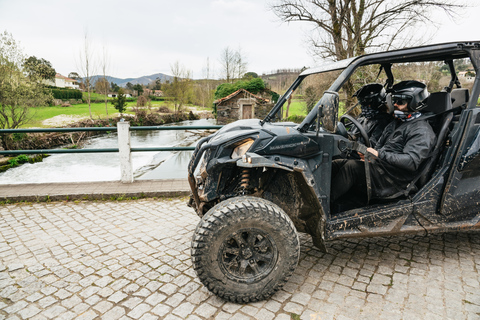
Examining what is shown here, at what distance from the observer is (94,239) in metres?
3.96

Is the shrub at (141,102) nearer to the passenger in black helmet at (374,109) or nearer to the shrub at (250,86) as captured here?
the shrub at (250,86)

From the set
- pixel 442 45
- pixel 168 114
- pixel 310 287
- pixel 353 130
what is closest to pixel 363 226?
pixel 310 287

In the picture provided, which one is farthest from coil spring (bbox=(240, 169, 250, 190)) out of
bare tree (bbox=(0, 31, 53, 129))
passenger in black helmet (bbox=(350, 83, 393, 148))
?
bare tree (bbox=(0, 31, 53, 129))

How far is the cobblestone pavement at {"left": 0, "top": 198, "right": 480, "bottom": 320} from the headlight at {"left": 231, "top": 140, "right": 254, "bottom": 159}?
1.29 metres

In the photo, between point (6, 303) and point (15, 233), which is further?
point (15, 233)

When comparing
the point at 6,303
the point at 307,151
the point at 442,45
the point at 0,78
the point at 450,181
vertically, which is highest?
the point at 0,78

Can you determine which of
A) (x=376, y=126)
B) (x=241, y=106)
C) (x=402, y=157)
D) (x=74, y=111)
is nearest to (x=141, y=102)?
(x=74, y=111)

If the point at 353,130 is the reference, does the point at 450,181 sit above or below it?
below

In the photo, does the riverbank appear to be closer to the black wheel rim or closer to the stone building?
the stone building

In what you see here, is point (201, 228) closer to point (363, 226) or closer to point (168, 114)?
point (363, 226)

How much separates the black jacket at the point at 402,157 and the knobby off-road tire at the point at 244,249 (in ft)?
3.55

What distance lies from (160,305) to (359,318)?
1.65 meters

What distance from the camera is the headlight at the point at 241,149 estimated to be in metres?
2.77

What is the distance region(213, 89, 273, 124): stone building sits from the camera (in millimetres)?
24391
